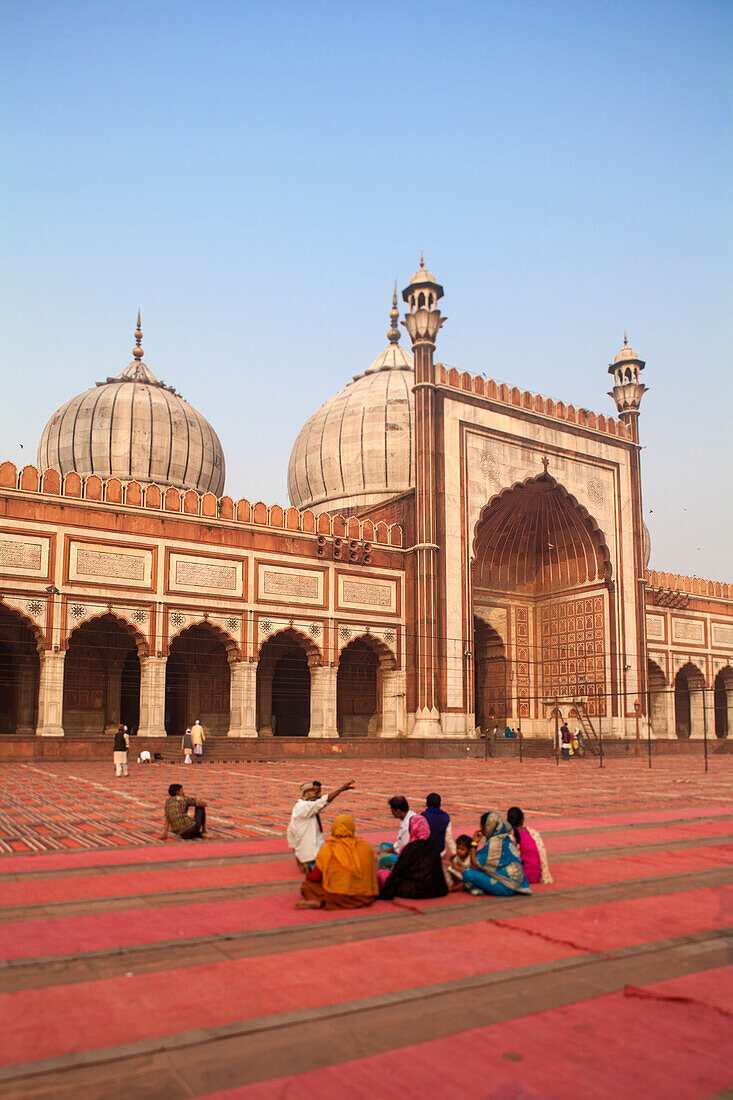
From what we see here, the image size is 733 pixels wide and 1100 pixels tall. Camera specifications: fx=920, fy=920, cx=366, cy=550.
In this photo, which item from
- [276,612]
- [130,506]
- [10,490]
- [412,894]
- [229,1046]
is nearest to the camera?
[229,1046]

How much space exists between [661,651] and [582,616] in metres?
3.63

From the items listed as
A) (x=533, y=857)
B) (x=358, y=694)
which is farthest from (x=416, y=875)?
(x=358, y=694)

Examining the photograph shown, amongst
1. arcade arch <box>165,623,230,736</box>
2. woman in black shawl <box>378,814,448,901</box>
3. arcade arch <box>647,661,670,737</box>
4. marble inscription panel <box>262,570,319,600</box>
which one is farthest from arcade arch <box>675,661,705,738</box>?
woman in black shawl <box>378,814,448,901</box>

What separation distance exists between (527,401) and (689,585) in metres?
9.77

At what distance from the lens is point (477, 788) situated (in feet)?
40.5

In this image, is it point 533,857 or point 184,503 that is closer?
point 533,857

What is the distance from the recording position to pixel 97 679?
2189 centimetres

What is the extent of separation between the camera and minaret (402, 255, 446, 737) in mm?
22703

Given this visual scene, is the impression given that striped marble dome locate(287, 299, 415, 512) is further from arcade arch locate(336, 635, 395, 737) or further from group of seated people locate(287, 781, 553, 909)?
group of seated people locate(287, 781, 553, 909)

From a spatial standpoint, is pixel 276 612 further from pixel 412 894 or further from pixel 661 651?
pixel 412 894

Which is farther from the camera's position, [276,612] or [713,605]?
[713,605]

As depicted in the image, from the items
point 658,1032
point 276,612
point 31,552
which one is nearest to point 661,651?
point 276,612

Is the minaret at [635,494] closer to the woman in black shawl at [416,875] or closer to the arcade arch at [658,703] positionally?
the arcade arch at [658,703]

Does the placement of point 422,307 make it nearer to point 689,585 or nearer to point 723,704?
point 689,585
